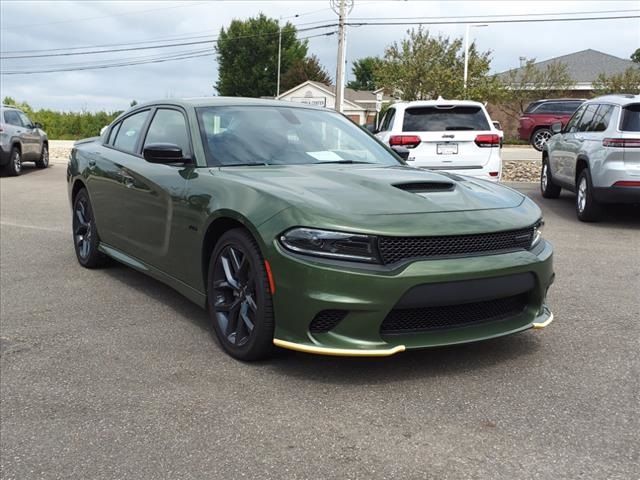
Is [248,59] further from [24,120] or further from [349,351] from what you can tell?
[349,351]

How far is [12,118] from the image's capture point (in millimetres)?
17547

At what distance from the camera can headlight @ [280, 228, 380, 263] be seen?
3436mm

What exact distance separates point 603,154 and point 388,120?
11.4 ft

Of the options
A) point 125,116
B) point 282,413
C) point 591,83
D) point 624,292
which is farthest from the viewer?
point 591,83

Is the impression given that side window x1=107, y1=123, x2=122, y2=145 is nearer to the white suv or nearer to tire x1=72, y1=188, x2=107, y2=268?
tire x1=72, y1=188, x2=107, y2=268

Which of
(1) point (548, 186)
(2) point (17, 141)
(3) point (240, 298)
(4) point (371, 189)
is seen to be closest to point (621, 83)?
(1) point (548, 186)

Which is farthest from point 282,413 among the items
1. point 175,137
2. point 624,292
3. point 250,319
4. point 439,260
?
point 624,292

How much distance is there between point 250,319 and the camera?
3861mm

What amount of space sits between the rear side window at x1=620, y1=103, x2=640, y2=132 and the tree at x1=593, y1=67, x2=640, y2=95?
30752 mm

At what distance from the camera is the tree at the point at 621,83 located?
121ft

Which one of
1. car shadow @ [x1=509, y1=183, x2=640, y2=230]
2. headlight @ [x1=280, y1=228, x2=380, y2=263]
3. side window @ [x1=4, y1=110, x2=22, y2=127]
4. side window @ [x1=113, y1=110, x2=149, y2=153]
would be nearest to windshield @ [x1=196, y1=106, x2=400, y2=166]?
side window @ [x1=113, y1=110, x2=149, y2=153]

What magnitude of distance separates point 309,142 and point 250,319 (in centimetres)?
155

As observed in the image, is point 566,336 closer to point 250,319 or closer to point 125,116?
point 250,319

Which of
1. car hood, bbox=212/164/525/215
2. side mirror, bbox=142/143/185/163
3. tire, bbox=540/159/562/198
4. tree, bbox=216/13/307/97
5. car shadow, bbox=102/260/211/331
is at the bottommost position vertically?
car shadow, bbox=102/260/211/331
